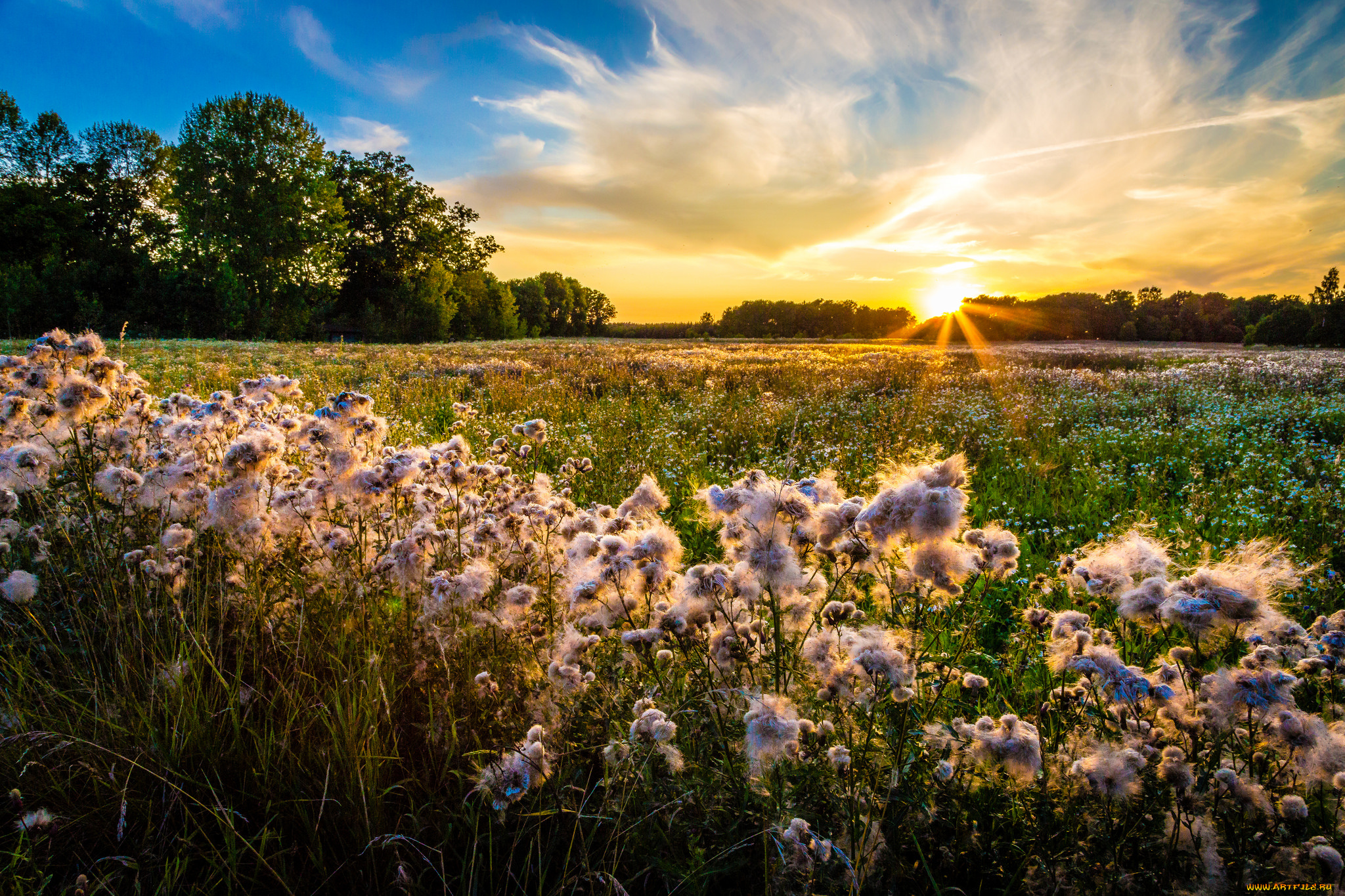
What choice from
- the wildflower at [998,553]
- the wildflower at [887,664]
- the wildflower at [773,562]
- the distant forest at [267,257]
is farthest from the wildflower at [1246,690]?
the distant forest at [267,257]

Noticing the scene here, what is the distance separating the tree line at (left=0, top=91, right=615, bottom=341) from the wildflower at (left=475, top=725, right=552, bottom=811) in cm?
4323

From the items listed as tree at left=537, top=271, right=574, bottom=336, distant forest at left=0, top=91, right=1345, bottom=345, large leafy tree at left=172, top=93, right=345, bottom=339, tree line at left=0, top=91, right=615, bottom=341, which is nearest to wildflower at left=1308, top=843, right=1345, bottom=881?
distant forest at left=0, top=91, right=1345, bottom=345

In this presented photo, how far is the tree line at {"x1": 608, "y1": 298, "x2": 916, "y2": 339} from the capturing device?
100500mm

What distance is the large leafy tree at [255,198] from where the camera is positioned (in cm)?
4303

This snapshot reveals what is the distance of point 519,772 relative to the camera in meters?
Answer: 1.79

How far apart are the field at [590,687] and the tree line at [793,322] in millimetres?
96116

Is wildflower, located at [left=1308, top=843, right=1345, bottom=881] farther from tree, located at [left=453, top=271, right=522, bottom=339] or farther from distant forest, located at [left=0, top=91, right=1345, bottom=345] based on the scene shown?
tree, located at [left=453, top=271, right=522, bottom=339]

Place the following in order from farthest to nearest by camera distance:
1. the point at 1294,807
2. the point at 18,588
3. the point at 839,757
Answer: the point at 18,588
the point at 839,757
the point at 1294,807

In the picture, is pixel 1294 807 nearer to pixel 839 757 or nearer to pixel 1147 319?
pixel 839 757

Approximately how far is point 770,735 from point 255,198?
193ft

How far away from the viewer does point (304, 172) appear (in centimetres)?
4653

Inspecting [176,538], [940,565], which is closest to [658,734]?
[940,565]

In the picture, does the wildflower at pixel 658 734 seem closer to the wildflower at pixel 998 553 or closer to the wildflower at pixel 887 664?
the wildflower at pixel 887 664

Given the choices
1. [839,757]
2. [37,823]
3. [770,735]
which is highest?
[770,735]
